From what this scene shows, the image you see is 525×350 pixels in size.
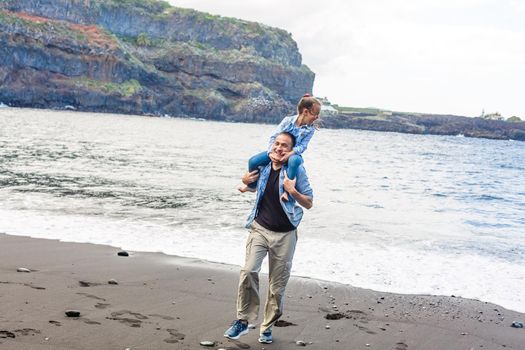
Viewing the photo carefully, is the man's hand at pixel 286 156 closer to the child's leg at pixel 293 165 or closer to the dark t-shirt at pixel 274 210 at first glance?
the child's leg at pixel 293 165

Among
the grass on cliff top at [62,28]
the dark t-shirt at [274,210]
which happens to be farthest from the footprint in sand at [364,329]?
the grass on cliff top at [62,28]

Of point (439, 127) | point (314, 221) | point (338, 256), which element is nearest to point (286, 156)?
point (338, 256)

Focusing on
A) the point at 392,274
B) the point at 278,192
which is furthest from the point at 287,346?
the point at 392,274

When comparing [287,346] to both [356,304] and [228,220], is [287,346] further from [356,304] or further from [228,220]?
[228,220]

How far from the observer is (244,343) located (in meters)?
5.75

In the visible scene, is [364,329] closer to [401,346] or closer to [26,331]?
[401,346]

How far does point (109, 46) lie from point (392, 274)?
147 m

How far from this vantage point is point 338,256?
10672 mm

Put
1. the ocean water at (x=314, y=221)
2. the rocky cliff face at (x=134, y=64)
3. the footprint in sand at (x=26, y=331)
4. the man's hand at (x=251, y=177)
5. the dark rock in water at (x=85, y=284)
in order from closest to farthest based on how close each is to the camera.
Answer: the footprint in sand at (x=26, y=331)
the man's hand at (x=251, y=177)
the dark rock in water at (x=85, y=284)
the ocean water at (x=314, y=221)
the rocky cliff face at (x=134, y=64)

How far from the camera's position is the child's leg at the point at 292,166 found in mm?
5547

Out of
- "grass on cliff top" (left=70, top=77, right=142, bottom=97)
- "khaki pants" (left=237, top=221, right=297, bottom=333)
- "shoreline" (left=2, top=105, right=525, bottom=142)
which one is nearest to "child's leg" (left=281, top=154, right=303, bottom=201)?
"khaki pants" (left=237, top=221, right=297, bottom=333)

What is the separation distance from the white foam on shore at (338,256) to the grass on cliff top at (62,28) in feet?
419

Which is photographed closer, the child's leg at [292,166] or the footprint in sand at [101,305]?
the child's leg at [292,166]

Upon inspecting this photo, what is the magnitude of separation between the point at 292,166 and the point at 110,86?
139260mm
